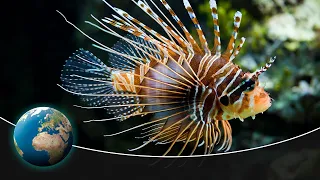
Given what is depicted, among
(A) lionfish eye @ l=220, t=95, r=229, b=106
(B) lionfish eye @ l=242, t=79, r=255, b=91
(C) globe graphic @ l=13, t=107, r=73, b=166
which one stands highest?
(B) lionfish eye @ l=242, t=79, r=255, b=91

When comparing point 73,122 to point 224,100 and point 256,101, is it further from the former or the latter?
point 256,101

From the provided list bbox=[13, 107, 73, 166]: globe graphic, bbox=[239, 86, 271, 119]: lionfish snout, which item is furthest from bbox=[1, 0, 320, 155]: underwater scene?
bbox=[239, 86, 271, 119]: lionfish snout

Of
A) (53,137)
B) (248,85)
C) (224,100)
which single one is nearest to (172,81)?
(224,100)

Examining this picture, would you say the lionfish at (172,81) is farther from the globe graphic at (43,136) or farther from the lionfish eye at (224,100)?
the globe graphic at (43,136)

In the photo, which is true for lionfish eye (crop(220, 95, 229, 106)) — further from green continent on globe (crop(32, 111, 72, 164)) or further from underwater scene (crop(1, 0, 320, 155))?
green continent on globe (crop(32, 111, 72, 164))

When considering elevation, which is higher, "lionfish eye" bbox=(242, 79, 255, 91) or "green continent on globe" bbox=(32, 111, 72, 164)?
"lionfish eye" bbox=(242, 79, 255, 91)

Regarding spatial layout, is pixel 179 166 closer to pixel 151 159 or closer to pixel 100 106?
pixel 151 159

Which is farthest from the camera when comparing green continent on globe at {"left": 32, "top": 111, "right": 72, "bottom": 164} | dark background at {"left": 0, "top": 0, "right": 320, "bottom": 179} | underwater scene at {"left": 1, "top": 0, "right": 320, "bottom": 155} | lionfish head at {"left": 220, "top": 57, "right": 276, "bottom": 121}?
Answer: dark background at {"left": 0, "top": 0, "right": 320, "bottom": 179}
